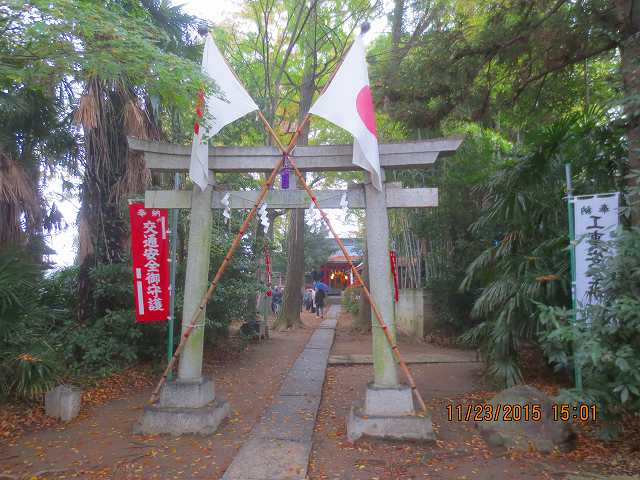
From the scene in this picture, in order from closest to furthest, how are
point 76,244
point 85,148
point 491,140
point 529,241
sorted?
point 529,241, point 85,148, point 76,244, point 491,140

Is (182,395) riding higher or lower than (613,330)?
lower

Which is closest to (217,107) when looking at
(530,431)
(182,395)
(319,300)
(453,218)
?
(182,395)

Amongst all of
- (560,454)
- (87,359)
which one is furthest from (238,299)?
(560,454)

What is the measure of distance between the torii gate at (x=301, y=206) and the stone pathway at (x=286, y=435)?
619mm

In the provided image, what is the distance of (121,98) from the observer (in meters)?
9.04

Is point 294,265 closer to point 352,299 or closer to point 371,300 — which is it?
point 352,299

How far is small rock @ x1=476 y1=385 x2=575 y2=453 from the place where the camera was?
5.34 metres

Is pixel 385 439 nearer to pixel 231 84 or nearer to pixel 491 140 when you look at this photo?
pixel 231 84

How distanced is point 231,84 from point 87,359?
5.16 meters

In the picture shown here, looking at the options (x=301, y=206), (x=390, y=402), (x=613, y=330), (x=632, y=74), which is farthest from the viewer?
(x=301, y=206)

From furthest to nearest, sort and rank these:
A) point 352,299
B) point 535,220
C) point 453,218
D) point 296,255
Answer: point 352,299
point 296,255
point 453,218
point 535,220

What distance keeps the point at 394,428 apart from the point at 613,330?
2524 mm

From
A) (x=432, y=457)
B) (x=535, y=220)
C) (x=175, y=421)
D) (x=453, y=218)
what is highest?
(x=453, y=218)

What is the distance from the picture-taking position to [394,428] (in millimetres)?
5617
